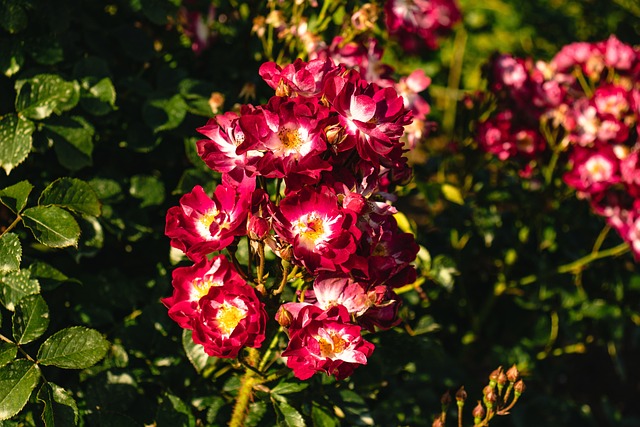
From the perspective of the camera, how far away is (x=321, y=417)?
1.24 metres

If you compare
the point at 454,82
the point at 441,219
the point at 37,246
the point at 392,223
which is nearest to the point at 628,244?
the point at 441,219

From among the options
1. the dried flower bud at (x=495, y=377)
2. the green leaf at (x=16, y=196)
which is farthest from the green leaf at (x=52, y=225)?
the dried flower bud at (x=495, y=377)

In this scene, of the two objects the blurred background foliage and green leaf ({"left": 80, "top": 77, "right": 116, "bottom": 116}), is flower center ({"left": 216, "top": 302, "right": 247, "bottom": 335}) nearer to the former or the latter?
the blurred background foliage

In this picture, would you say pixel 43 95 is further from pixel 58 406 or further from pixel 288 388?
pixel 288 388

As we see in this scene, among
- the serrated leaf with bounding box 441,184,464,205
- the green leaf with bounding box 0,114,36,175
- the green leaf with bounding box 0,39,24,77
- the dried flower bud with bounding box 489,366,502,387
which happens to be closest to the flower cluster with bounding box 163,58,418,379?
the dried flower bud with bounding box 489,366,502,387

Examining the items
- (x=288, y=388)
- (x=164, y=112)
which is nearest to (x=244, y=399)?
(x=288, y=388)

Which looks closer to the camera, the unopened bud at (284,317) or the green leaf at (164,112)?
the unopened bud at (284,317)

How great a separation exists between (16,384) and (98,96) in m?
0.60

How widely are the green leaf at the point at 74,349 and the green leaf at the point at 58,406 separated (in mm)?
43

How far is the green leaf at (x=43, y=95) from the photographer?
125 centimetres

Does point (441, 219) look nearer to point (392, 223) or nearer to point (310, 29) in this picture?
point (310, 29)

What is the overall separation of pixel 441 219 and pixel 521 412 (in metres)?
0.57

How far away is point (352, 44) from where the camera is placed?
1.50 metres

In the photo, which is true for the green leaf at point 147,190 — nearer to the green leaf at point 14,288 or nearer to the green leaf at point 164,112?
the green leaf at point 164,112
